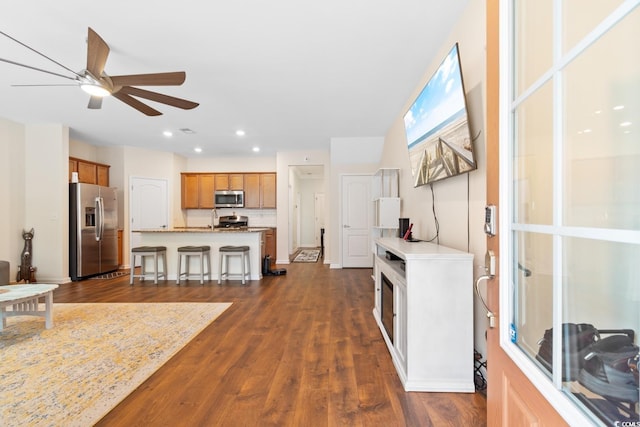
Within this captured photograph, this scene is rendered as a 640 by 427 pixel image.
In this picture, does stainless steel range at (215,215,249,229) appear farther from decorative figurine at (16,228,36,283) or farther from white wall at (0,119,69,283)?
decorative figurine at (16,228,36,283)

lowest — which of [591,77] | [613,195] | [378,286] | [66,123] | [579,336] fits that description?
[378,286]

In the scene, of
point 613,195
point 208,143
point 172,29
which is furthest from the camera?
point 208,143

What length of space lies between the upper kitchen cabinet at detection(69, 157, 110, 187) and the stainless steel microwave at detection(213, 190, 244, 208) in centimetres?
233

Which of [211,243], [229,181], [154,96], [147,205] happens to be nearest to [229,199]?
[229,181]

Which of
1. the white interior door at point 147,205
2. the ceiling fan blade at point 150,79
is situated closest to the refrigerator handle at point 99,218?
the white interior door at point 147,205

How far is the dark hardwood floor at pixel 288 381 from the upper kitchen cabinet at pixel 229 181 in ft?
14.4

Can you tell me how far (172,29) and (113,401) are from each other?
2798 mm

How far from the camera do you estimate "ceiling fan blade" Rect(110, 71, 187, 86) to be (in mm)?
2400

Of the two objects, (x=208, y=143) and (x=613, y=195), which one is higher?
(x=208, y=143)

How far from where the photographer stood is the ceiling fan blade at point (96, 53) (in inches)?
78.1

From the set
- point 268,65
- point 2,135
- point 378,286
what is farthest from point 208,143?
point 378,286

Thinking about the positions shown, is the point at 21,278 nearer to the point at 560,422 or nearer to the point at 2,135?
the point at 2,135

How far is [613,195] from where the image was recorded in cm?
59

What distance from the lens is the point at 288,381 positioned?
195 cm
